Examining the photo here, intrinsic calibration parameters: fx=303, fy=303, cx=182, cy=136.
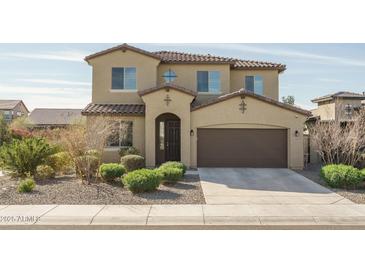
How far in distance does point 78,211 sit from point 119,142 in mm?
9383

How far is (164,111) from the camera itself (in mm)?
16734

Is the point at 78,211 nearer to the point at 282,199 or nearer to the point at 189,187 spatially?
the point at 189,187

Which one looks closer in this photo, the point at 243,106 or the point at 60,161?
the point at 60,161

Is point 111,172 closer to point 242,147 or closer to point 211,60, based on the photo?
point 242,147

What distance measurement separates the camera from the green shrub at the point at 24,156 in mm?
13203

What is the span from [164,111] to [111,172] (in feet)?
18.7

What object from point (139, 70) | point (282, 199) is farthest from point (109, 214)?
point (139, 70)

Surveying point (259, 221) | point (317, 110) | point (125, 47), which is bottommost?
point (259, 221)

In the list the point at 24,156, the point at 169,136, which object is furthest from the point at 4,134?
the point at 169,136

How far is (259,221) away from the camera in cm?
785

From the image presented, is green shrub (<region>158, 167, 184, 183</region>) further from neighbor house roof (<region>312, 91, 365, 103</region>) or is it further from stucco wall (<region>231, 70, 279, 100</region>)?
neighbor house roof (<region>312, 91, 365, 103</region>)

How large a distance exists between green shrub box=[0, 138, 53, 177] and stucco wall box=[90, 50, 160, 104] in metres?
6.05

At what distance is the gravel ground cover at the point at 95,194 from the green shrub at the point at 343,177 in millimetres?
5259

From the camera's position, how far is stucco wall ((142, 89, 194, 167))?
16.6 metres
